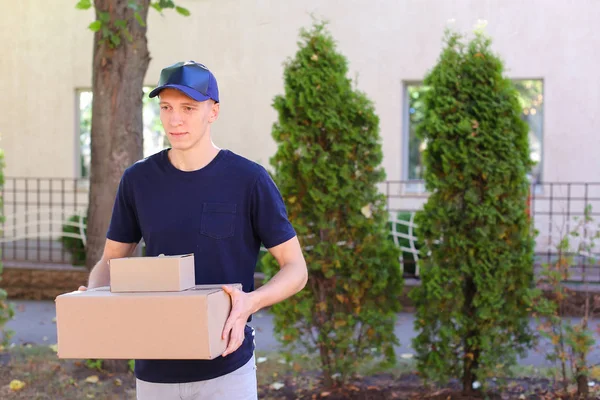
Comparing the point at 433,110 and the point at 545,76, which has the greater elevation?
the point at 545,76

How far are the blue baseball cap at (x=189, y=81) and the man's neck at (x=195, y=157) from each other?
0.17 metres

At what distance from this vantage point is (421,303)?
17.2ft

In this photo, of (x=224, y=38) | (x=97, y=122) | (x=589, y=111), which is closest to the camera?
(x=97, y=122)

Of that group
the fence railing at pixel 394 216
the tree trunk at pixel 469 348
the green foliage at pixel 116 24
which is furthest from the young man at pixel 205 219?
the fence railing at pixel 394 216

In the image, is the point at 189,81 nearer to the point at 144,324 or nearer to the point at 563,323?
the point at 144,324

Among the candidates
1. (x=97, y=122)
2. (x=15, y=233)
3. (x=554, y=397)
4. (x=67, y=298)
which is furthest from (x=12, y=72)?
(x=67, y=298)

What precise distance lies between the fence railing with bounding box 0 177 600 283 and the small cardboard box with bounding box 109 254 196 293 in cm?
594

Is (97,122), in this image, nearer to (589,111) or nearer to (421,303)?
(421,303)

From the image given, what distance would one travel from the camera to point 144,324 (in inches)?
81.8

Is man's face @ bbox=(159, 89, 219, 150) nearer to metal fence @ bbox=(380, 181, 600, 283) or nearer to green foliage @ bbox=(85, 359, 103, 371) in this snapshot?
green foliage @ bbox=(85, 359, 103, 371)

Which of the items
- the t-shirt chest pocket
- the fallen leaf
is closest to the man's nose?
the t-shirt chest pocket

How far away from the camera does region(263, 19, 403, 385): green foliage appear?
205 inches

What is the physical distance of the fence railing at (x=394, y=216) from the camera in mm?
8797

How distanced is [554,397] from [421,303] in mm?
1081
